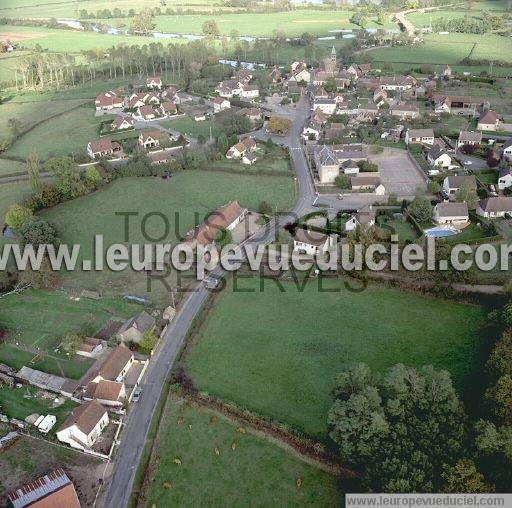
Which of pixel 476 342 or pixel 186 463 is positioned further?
pixel 476 342

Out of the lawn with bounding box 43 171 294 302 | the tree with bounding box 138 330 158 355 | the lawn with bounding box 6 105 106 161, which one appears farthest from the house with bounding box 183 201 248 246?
the lawn with bounding box 6 105 106 161

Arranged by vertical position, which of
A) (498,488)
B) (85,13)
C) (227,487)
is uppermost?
(85,13)

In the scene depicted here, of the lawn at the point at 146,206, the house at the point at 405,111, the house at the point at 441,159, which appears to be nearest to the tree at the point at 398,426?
the lawn at the point at 146,206

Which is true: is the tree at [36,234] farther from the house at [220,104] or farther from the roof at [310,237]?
the house at [220,104]

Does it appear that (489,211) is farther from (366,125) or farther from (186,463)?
(186,463)

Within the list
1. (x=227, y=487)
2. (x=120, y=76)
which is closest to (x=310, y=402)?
(x=227, y=487)

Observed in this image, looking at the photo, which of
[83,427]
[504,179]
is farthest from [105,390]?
[504,179]
